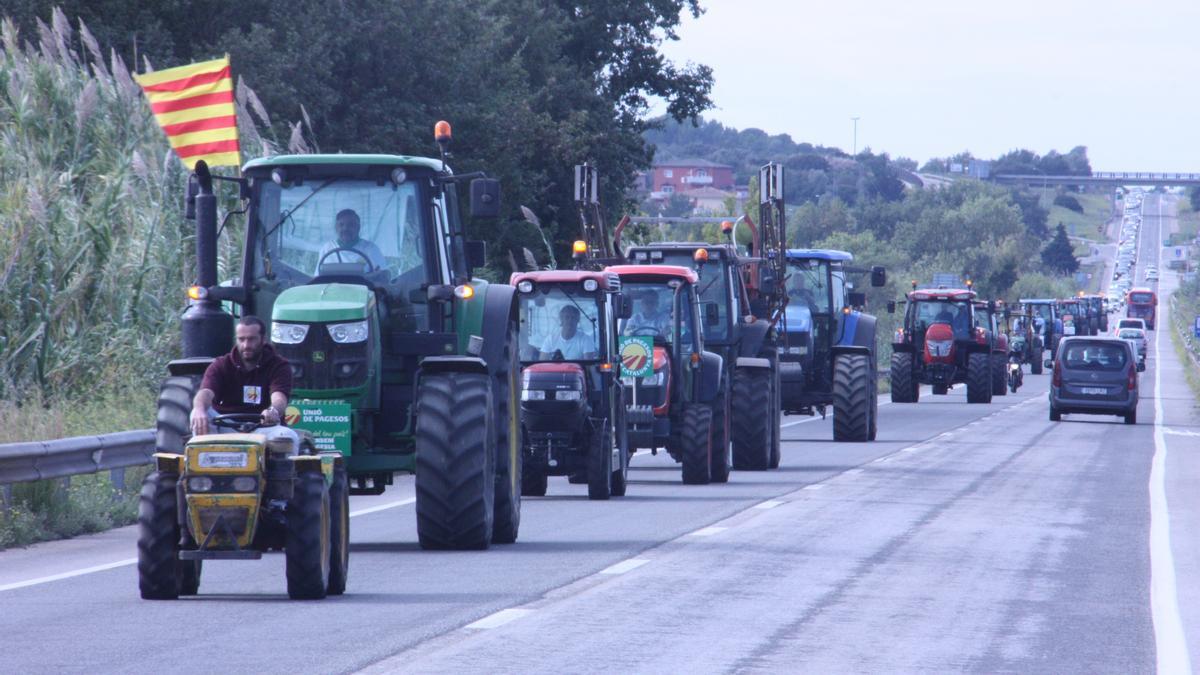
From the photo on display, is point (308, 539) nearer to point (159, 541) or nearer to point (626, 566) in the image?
point (159, 541)

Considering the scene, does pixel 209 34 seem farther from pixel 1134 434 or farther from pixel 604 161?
pixel 1134 434

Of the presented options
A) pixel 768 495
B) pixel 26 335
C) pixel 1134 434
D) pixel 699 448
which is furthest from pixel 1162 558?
pixel 1134 434

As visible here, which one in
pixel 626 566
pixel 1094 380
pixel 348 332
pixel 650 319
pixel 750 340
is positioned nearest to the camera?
pixel 348 332

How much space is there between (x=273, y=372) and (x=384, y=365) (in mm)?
2580

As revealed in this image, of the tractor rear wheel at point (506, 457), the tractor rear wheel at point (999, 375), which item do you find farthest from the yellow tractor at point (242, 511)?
the tractor rear wheel at point (999, 375)

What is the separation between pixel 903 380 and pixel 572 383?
3080 cm

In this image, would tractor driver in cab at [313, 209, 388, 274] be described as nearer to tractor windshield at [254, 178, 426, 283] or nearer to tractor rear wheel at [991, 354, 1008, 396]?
tractor windshield at [254, 178, 426, 283]

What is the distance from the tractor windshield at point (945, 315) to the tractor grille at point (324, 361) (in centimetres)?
3700

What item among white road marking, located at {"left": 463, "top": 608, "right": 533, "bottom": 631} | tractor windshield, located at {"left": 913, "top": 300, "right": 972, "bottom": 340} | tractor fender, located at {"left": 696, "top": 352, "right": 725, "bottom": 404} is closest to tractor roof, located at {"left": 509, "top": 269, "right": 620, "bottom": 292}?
tractor fender, located at {"left": 696, "top": 352, "right": 725, "bottom": 404}

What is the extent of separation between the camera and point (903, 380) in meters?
49.0

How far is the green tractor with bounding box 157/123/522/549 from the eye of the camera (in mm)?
13453

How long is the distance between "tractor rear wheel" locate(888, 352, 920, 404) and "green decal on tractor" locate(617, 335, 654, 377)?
27953mm

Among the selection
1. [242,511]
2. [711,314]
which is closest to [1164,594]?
[242,511]

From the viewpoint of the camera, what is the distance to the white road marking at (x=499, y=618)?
1044cm
